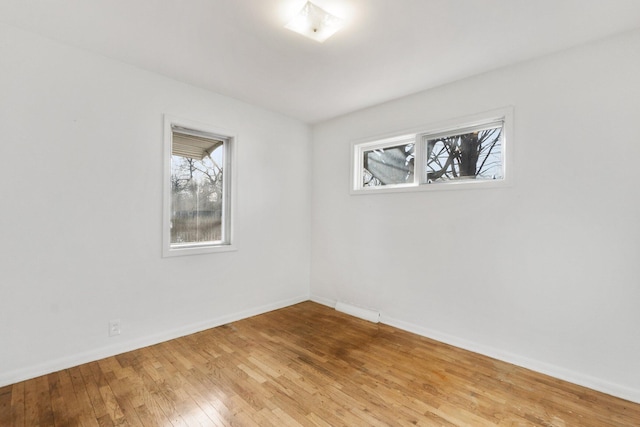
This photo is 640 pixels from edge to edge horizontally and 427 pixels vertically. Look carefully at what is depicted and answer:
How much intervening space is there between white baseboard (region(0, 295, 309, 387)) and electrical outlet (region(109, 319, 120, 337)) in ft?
0.33

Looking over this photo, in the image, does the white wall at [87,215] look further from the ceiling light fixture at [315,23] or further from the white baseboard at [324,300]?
the ceiling light fixture at [315,23]

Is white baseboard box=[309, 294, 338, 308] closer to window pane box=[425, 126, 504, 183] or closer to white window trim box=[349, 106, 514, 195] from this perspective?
white window trim box=[349, 106, 514, 195]

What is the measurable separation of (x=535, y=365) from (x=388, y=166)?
2.38 m

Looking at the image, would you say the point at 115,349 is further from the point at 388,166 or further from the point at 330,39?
the point at 388,166

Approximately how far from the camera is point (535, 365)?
8.05 feet

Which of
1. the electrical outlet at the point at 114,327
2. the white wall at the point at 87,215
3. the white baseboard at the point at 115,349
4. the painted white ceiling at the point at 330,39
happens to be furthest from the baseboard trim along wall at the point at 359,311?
the painted white ceiling at the point at 330,39

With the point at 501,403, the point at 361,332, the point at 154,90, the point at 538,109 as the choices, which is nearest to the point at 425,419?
the point at 501,403

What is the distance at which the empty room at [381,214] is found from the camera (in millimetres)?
2006

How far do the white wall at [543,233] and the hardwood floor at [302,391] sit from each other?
30 cm

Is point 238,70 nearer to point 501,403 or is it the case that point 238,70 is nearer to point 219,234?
point 219,234

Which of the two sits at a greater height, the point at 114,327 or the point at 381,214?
the point at 381,214

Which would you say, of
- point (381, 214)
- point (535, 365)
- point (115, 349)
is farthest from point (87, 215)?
point (535, 365)

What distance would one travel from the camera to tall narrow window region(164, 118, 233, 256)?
305 cm

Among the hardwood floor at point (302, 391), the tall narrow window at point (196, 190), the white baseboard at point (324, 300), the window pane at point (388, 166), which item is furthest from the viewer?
the white baseboard at point (324, 300)
